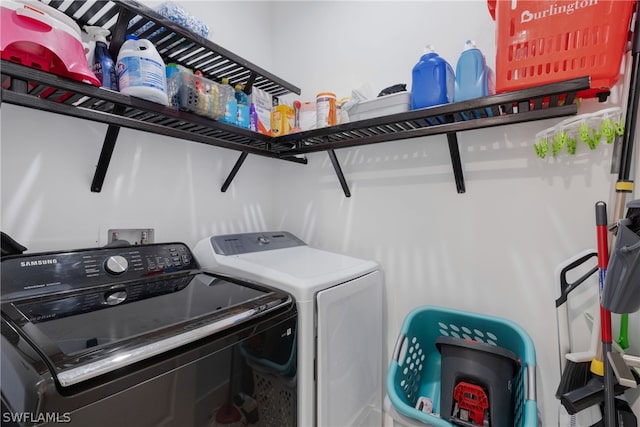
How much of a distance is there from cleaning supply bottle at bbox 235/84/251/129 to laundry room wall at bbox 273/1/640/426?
1.76 feet

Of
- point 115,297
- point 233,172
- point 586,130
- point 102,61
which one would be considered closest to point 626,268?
point 586,130

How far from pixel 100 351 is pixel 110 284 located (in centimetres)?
52

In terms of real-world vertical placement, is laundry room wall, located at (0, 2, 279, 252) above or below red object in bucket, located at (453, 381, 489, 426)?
above

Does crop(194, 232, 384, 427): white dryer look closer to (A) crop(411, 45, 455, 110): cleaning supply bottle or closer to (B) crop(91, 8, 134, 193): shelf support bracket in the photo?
(B) crop(91, 8, 134, 193): shelf support bracket

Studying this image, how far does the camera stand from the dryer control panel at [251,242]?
1.51 m

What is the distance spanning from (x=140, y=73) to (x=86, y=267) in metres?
0.72

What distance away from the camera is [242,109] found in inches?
61.4

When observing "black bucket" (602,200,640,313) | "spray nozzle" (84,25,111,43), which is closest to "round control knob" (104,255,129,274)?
"spray nozzle" (84,25,111,43)

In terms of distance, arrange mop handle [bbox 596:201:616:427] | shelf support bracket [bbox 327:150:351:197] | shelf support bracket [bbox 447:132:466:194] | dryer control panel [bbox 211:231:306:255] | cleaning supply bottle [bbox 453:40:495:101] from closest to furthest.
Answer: mop handle [bbox 596:201:616:427], cleaning supply bottle [bbox 453:40:495:101], shelf support bracket [bbox 447:132:466:194], dryer control panel [bbox 211:231:306:255], shelf support bracket [bbox 327:150:351:197]

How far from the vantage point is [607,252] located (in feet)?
3.28

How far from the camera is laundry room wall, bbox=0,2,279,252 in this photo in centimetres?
111

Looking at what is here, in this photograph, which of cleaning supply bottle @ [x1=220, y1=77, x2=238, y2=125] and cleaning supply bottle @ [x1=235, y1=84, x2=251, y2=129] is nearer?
cleaning supply bottle @ [x1=220, y1=77, x2=238, y2=125]

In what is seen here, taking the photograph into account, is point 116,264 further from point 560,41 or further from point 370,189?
point 560,41

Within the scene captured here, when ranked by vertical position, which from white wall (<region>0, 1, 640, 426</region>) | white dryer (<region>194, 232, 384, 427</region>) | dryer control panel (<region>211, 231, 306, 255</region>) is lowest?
white dryer (<region>194, 232, 384, 427</region>)
